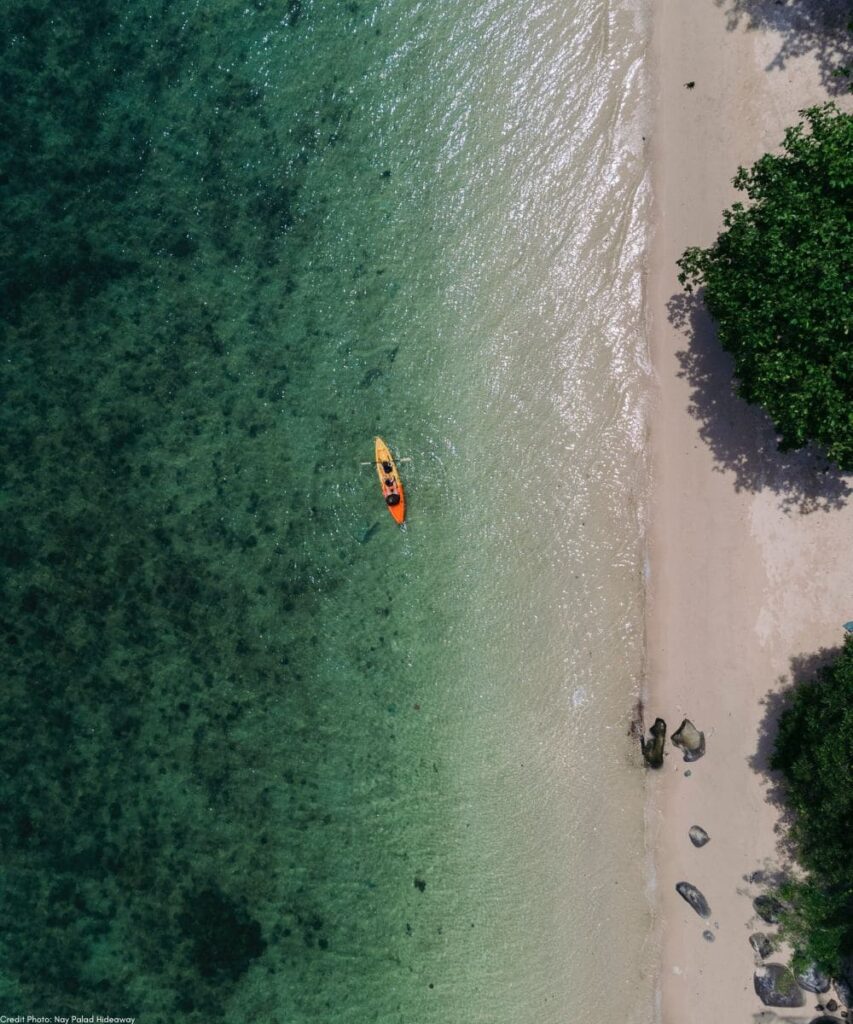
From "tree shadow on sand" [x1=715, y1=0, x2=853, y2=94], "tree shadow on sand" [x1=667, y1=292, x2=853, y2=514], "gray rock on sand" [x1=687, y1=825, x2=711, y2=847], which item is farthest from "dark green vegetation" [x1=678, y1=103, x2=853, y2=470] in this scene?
"gray rock on sand" [x1=687, y1=825, x2=711, y2=847]

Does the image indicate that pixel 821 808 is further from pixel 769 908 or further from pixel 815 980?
pixel 815 980

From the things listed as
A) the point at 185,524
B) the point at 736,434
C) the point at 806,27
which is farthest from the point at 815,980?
the point at 806,27

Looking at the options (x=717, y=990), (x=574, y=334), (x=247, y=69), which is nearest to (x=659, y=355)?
(x=574, y=334)

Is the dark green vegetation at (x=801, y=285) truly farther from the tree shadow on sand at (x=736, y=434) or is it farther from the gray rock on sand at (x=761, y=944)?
the gray rock on sand at (x=761, y=944)

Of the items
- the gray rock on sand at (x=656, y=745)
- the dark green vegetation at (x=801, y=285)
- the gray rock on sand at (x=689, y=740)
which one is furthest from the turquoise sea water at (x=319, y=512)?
the dark green vegetation at (x=801, y=285)

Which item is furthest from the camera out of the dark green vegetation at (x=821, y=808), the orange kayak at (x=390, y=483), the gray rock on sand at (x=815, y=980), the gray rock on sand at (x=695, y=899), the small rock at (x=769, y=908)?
the orange kayak at (x=390, y=483)

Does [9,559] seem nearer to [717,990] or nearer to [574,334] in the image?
[574,334]
